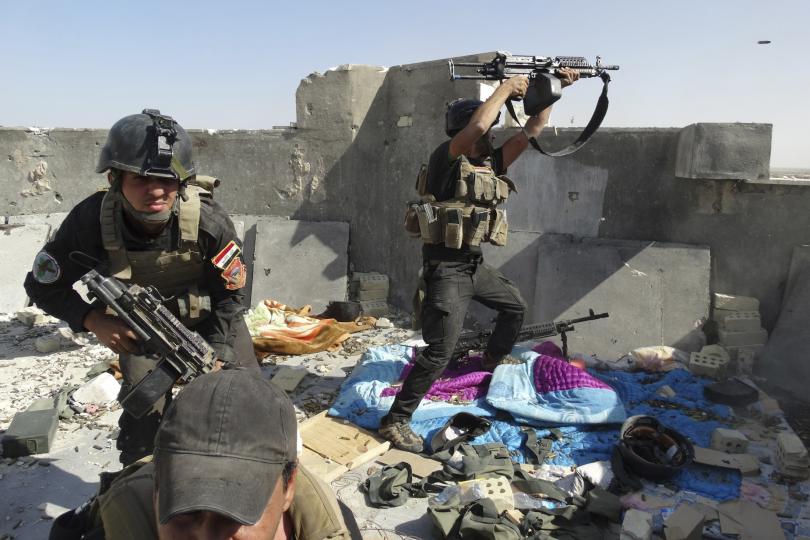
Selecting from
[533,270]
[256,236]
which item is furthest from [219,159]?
[533,270]

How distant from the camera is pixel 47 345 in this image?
516 cm

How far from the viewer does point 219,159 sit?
685cm

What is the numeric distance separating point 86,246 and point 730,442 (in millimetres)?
3603

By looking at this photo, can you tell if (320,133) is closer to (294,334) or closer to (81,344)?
(294,334)

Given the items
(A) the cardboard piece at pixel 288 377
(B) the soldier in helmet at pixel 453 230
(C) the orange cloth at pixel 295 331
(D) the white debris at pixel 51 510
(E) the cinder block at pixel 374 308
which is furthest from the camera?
(E) the cinder block at pixel 374 308

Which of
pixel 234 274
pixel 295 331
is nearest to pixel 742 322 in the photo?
pixel 295 331

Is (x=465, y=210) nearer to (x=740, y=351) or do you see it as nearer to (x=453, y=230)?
(x=453, y=230)

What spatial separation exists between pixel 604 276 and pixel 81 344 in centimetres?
502

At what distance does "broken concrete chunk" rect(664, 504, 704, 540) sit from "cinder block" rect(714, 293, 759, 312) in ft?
8.97

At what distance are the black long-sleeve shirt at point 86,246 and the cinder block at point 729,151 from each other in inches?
151

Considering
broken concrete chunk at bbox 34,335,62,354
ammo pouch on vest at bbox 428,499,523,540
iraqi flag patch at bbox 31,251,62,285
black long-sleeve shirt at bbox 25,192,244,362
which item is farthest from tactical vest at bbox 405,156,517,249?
broken concrete chunk at bbox 34,335,62,354

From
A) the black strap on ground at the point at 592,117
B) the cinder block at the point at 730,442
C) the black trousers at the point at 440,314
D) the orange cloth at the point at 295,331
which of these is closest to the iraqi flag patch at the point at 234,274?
the black trousers at the point at 440,314

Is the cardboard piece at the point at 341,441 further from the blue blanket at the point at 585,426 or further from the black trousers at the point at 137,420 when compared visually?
the black trousers at the point at 137,420

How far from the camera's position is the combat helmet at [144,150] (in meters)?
2.25
